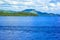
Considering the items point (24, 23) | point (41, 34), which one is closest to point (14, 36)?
point (24, 23)

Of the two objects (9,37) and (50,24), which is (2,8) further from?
(50,24)

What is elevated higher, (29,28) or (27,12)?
(27,12)

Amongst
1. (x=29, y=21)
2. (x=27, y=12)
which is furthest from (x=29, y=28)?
(x=27, y=12)

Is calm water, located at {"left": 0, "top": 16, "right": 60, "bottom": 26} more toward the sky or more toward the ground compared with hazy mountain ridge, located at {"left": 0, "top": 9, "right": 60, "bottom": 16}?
more toward the ground

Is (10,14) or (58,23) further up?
(10,14)

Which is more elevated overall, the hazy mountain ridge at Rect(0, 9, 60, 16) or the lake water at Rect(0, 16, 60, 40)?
the hazy mountain ridge at Rect(0, 9, 60, 16)

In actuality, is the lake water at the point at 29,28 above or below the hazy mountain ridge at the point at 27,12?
below

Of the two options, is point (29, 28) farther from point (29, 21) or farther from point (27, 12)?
point (27, 12)
